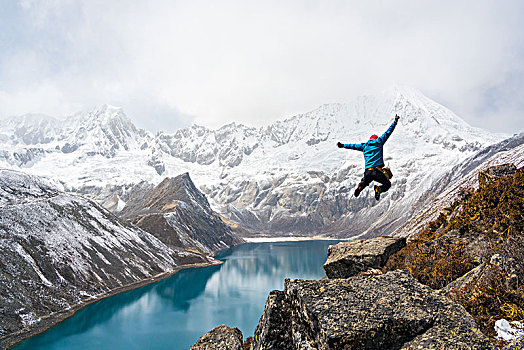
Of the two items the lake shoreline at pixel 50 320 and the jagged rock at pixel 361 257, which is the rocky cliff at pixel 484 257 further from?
the lake shoreline at pixel 50 320

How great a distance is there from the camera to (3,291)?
1944 inches

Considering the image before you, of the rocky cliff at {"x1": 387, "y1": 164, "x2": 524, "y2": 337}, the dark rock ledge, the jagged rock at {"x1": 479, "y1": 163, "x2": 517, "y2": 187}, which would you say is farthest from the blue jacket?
the jagged rock at {"x1": 479, "y1": 163, "x2": 517, "y2": 187}

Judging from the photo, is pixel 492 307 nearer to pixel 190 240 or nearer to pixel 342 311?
pixel 342 311

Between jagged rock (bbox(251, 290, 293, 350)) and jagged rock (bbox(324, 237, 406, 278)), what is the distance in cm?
887

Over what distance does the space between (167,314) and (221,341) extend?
65.3 metres

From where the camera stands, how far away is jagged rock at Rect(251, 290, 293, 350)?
8.24 meters

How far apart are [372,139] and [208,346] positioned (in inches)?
392

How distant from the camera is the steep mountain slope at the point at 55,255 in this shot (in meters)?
53.1

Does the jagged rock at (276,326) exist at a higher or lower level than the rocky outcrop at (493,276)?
lower

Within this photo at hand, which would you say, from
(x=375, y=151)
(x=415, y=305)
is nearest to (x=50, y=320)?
(x=375, y=151)

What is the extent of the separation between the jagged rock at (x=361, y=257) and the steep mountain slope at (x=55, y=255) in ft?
179

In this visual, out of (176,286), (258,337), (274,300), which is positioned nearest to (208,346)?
(258,337)

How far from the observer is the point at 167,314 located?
6794 cm

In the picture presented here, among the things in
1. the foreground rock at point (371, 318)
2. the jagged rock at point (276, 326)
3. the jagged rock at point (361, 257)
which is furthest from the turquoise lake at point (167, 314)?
the foreground rock at point (371, 318)
